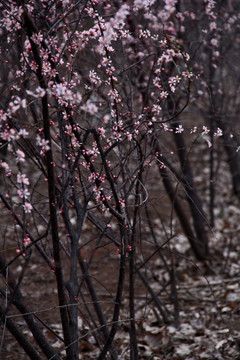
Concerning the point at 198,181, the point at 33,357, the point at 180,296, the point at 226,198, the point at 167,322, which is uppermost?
the point at 198,181

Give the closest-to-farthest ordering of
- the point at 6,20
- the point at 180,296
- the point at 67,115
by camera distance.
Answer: the point at 6,20 < the point at 67,115 < the point at 180,296

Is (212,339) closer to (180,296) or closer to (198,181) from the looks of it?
(180,296)

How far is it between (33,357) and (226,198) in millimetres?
6626

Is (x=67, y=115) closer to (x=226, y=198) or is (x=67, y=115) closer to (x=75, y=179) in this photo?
(x=75, y=179)

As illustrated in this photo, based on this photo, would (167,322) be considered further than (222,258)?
No

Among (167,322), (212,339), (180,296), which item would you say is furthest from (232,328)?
(180,296)

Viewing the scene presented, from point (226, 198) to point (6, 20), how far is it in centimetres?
707

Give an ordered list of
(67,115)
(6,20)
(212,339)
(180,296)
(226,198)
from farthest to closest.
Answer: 1. (226,198)
2. (180,296)
3. (212,339)
4. (67,115)
5. (6,20)

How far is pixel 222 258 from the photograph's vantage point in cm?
631

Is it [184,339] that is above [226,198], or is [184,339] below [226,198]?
below

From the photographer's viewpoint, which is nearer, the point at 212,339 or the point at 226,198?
the point at 212,339

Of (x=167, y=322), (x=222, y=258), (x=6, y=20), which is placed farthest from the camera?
(x=222, y=258)

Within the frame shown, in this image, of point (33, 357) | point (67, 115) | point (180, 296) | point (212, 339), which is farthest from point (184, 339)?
point (67, 115)

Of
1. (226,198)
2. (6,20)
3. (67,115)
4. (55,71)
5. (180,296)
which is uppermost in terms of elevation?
(226,198)
